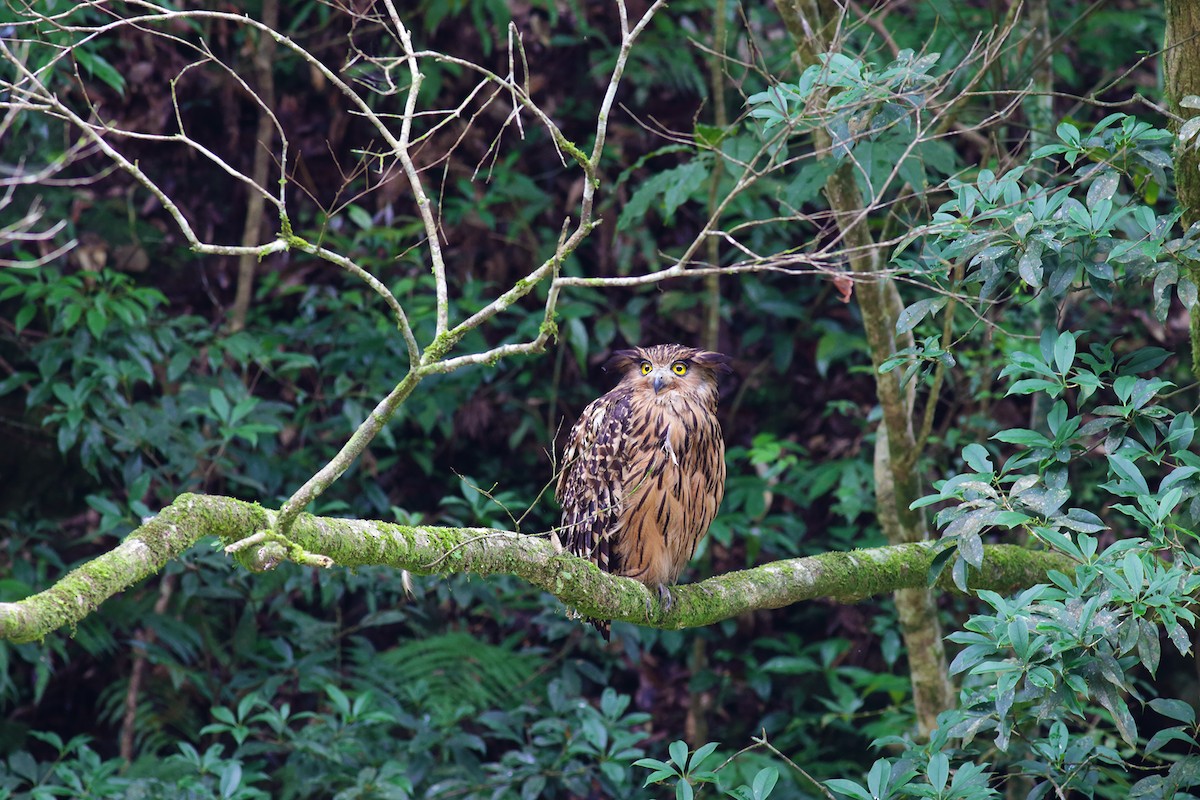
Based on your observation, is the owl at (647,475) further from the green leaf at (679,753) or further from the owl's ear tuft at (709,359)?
the green leaf at (679,753)

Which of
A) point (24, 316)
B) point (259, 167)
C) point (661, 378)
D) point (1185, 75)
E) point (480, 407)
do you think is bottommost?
point (480, 407)

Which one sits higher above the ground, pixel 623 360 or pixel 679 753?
pixel 623 360

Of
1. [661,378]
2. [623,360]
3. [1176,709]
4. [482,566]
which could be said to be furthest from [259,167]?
[1176,709]

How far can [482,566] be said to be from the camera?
2852 mm

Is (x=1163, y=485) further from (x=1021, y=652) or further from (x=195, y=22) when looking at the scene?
(x=195, y=22)

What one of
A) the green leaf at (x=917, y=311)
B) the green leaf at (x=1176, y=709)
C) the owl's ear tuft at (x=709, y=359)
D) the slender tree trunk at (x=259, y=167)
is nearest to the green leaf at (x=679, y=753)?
the green leaf at (x=1176, y=709)

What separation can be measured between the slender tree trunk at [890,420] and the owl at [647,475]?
64 centimetres

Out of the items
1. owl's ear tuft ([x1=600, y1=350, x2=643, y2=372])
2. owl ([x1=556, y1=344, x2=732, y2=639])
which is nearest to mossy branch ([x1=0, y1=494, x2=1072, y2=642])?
owl ([x1=556, y1=344, x2=732, y2=639])

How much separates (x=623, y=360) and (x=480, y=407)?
1.53 m

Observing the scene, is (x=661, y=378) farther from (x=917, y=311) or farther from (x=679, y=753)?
(x=679, y=753)

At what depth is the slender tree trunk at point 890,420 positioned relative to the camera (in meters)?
4.07

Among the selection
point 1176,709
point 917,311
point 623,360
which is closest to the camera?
point 1176,709

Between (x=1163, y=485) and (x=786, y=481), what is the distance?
342cm

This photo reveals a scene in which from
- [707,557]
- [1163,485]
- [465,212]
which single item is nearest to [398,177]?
[465,212]
